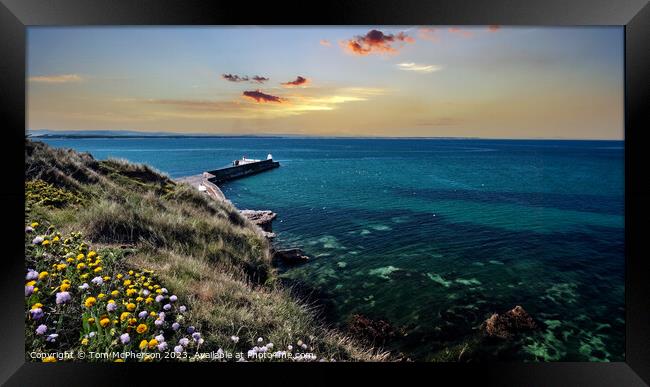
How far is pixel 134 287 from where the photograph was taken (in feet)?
10.0

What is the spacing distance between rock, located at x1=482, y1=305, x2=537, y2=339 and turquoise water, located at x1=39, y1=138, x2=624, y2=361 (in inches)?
8.0

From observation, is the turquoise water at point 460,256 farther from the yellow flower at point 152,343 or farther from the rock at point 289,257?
the yellow flower at point 152,343

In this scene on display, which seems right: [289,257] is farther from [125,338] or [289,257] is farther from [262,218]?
[125,338]

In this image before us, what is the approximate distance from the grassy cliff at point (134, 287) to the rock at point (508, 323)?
2.59 meters

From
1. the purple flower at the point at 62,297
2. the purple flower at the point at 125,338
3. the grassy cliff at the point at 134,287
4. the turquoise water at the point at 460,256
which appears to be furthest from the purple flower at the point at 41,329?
the turquoise water at the point at 460,256

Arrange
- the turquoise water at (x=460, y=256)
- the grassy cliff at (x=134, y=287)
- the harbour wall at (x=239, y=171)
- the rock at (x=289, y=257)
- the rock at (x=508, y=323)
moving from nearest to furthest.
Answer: the grassy cliff at (x=134, y=287) < the rock at (x=508, y=323) < the turquoise water at (x=460, y=256) < the rock at (x=289, y=257) < the harbour wall at (x=239, y=171)

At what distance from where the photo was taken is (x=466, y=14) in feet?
9.97

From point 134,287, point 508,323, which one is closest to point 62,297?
point 134,287

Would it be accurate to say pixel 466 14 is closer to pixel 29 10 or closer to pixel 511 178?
pixel 29 10

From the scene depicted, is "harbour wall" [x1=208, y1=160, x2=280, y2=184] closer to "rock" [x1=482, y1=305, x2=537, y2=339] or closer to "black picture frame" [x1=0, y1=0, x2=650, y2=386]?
"black picture frame" [x1=0, y1=0, x2=650, y2=386]

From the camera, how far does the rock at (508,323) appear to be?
17.3ft

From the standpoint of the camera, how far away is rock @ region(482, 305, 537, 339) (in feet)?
17.3

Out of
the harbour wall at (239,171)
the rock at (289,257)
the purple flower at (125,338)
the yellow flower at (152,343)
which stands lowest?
the rock at (289,257)

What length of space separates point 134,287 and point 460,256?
8.50m
